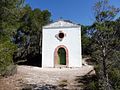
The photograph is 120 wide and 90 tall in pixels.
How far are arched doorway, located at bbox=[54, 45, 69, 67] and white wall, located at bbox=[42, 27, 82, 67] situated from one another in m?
0.35

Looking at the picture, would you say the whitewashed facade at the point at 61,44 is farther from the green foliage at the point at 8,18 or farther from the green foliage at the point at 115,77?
the green foliage at the point at 115,77

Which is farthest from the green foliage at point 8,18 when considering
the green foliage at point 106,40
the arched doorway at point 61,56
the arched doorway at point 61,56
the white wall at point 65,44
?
the arched doorway at point 61,56

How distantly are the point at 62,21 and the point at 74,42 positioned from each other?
10.2 ft

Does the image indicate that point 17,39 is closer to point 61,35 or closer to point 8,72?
point 61,35

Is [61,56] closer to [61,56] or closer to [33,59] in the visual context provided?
[61,56]

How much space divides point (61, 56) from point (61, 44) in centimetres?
142

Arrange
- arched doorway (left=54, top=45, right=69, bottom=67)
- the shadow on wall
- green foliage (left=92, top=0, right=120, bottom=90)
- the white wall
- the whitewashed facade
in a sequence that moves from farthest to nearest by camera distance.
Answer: the shadow on wall < arched doorway (left=54, top=45, right=69, bottom=67) < the whitewashed facade < the white wall < green foliage (left=92, top=0, right=120, bottom=90)

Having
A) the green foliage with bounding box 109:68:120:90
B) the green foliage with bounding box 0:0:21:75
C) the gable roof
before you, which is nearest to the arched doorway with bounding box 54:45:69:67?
the gable roof

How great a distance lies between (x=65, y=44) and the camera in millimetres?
29891

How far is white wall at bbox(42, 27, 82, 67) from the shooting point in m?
29.2

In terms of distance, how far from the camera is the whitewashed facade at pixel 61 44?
29328 millimetres

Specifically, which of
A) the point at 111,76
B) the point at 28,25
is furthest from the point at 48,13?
the point at 111,76

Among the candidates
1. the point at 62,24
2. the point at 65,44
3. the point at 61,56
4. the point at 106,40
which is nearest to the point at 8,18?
the point at 106,40

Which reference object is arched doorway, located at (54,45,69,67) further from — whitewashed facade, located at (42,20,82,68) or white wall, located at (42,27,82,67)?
white wall, located at (42,27,82,67)
